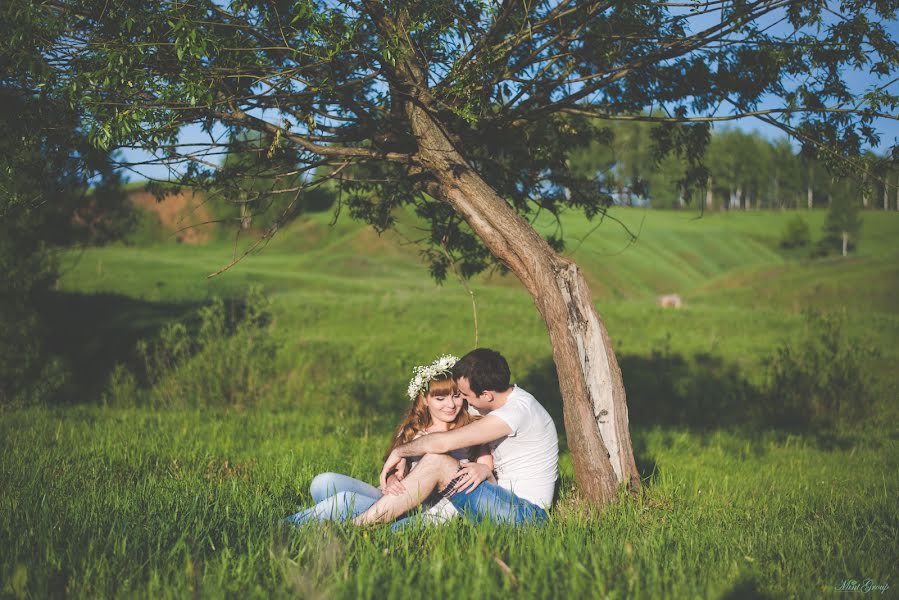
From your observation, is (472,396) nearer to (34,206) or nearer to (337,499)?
(337,499)

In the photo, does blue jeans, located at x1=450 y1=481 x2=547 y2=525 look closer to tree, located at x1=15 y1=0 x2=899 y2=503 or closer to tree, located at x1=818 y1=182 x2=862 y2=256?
tree, located at x1=15 y1=0 x2=899 y2=503

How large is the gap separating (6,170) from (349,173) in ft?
13.4

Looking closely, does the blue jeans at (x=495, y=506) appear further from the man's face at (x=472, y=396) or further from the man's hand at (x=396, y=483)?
the man's face at (x=472, y=396)

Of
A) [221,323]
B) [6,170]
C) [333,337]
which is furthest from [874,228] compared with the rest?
[6,170]

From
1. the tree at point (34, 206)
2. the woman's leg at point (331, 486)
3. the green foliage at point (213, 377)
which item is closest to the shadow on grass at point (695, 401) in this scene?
the woman's leg at point (331, 486)

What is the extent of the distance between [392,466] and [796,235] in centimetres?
6725

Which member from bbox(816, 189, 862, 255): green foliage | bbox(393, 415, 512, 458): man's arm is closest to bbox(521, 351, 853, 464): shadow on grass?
bbox(393, 415, 512, 458): man's arm

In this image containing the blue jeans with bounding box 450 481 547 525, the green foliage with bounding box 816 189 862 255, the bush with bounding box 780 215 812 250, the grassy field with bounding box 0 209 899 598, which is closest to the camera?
the grassy field with bounding box 0 209 899 598

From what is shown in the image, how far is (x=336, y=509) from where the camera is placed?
429cm

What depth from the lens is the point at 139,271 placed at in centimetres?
3475

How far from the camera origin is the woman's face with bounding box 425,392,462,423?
5020mm

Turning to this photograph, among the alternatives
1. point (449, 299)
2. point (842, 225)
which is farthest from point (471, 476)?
point (842, 225)

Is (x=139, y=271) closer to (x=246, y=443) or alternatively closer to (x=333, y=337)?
(x=333, y=337)

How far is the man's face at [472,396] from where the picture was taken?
4719 millimetres
